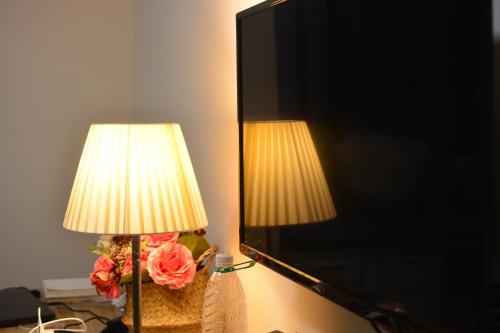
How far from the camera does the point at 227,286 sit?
145cm

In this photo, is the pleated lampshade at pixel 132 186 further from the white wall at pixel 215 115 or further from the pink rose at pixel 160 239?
the white wall at pixel 215 115

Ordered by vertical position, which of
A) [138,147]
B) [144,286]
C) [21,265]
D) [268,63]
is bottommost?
[21,265]

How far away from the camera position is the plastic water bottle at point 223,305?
1435 millimetres

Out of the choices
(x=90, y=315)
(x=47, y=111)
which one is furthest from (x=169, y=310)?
(x=47, y=111)

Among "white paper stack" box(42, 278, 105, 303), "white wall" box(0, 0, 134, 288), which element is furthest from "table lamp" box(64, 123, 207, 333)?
"white wall" box(0, 0, 134, 288)

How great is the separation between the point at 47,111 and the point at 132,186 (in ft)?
5.51

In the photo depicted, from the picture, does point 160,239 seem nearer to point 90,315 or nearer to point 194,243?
point 194,243

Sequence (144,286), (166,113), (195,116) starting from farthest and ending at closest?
(166,113), (195,116), (144,286)

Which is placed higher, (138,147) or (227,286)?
(138,147)

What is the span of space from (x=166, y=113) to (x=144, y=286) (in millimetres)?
1172

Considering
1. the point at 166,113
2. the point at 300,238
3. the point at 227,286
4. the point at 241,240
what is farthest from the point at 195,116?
the point at 300,238

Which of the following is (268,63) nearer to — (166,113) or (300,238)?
(300,238)

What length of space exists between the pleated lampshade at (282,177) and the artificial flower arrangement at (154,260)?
0.56 feet

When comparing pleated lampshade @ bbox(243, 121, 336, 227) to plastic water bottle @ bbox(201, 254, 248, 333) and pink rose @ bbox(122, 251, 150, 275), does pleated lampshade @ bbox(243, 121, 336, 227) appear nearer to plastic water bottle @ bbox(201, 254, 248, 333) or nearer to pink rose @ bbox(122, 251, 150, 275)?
plastic water bottle @ bbox(201, 254, 248, 333)
